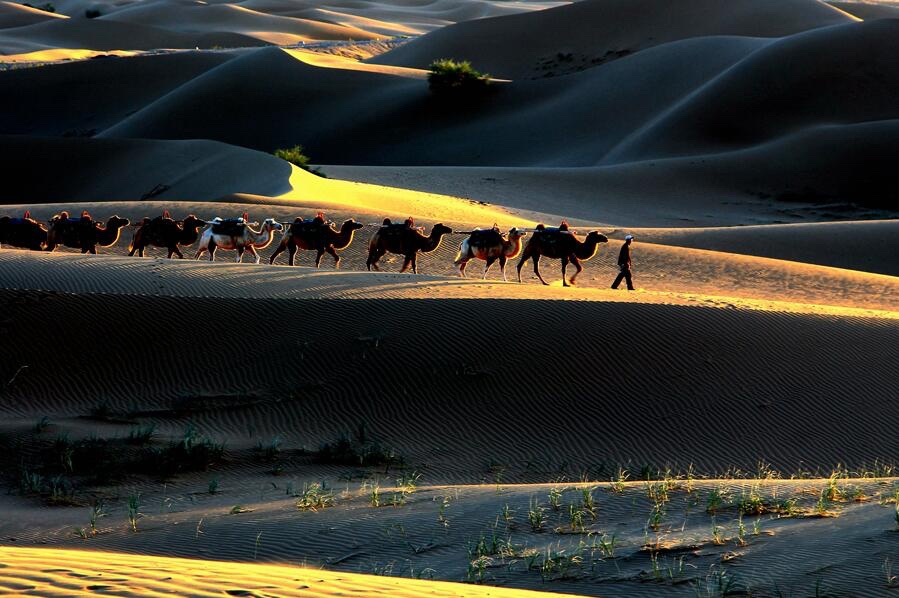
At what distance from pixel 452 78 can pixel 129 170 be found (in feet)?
74.2

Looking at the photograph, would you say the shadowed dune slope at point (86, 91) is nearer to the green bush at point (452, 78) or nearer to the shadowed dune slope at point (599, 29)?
the shadowed dune slope at point (599, 29)

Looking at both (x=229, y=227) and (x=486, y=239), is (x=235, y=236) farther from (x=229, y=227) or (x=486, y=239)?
(x=486, y=239)

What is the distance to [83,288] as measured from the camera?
14828 millimetres

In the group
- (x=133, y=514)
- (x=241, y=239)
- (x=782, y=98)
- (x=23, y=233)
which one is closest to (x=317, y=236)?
(x=241, y=239)

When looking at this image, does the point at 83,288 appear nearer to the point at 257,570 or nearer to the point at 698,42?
the point at 257,570

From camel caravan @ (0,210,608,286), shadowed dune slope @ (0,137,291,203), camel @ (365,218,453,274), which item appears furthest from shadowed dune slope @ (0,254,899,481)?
shadowed dune slope @ (0,137,291,203)

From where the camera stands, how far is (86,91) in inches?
2542

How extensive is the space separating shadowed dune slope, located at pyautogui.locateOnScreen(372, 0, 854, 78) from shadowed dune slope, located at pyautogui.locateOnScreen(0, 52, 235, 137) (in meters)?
14.6

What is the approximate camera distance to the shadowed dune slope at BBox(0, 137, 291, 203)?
110 ft

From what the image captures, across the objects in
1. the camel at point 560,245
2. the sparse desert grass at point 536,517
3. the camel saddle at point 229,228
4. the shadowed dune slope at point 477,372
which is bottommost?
the shadowed dune slope at point 477,372

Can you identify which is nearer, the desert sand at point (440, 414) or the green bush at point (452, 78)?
the desert sand at point (440, 414)

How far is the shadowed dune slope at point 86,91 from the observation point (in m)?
61.8

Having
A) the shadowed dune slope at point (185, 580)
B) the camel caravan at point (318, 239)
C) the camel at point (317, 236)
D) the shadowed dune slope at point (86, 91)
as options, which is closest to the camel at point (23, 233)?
the camel caravan at point (318, 239)

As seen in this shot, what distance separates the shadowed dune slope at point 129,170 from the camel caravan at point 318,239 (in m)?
10.1
